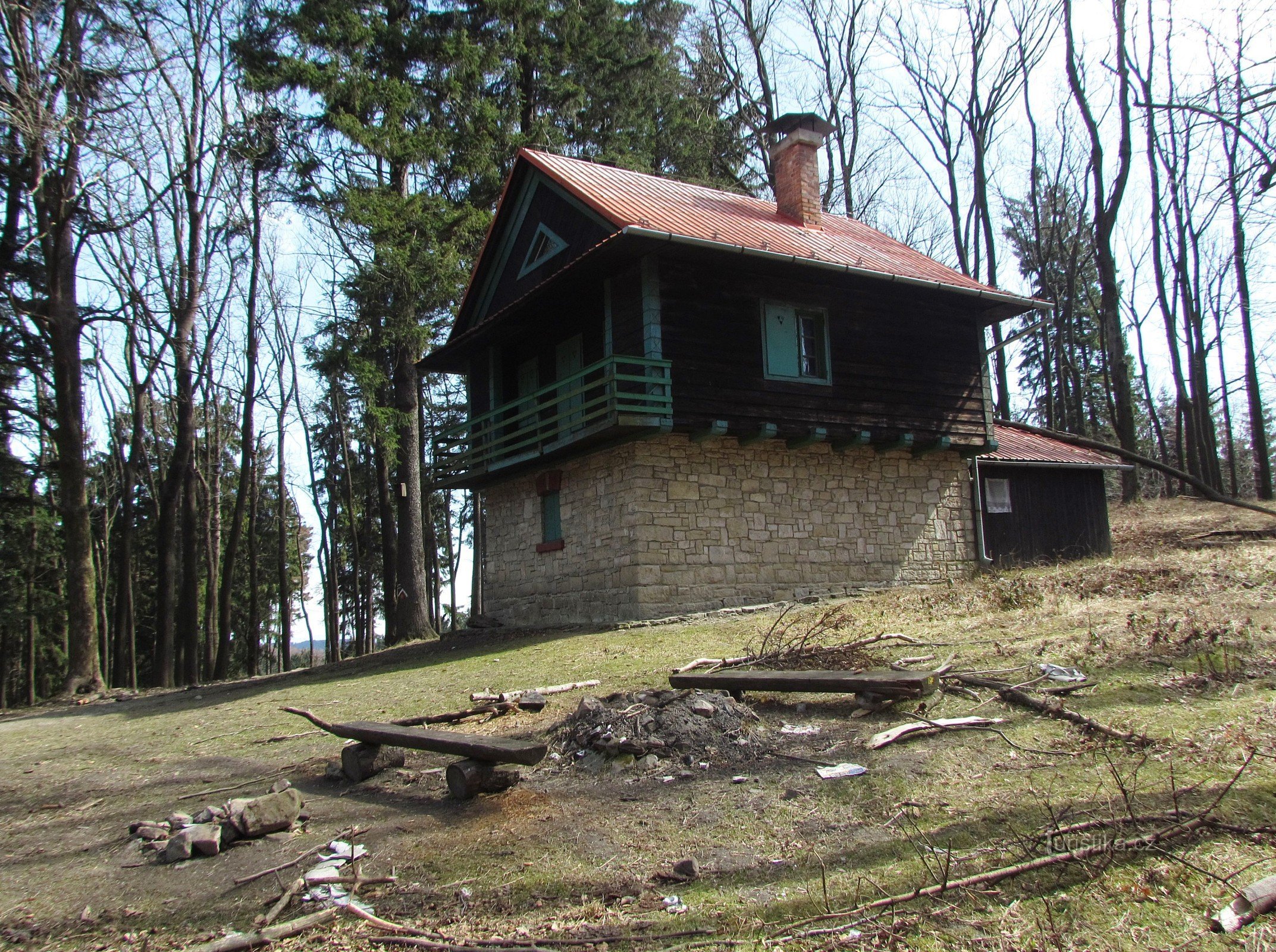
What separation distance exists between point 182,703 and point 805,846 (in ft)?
41.8

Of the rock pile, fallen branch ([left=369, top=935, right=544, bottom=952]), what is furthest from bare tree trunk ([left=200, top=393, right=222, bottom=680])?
fallen branch ([left=369, top=935, right=544, bottom=952])

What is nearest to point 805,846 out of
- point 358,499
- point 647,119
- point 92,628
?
point 92,628

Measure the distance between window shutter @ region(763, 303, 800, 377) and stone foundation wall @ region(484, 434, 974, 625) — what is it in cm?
140

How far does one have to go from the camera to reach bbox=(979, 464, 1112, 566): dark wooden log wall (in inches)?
782

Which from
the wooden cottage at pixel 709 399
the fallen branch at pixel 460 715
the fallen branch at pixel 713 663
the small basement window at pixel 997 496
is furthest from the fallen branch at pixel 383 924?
the small basement window at pixel 997 496

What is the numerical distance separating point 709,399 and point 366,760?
9.97 metres

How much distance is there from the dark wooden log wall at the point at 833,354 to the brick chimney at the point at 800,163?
3.16 metres

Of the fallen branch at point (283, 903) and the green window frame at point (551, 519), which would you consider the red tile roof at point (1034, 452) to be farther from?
the fallen branch at point (283, 903)

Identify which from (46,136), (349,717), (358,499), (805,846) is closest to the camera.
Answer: (805,846)

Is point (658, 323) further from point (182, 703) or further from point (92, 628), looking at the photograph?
point (92, 628)

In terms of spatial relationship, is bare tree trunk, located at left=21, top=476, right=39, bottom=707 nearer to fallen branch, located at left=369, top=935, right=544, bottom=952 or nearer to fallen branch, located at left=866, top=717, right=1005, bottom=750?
fallen branch, located at left=369, top=935, right=544, bottom=952

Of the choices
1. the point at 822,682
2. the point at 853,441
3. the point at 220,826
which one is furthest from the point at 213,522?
the point at 822,682

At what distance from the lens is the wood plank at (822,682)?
6824 mm

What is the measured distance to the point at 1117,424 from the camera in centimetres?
2419
